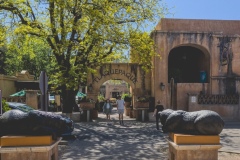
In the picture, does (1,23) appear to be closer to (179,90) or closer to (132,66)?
(132,66)

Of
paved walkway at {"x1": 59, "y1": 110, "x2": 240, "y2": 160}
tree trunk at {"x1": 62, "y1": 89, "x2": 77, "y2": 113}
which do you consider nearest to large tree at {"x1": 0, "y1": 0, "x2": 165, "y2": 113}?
tree trunk at {"x1": 62, "y1": 89, "x2": 77, "y2": 113}

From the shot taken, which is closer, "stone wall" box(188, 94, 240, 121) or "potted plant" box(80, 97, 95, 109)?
"potted plant" box(80, 97, 95, 109)

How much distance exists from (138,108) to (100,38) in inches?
250

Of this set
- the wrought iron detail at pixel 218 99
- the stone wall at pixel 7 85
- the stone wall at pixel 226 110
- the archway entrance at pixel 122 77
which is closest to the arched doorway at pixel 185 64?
the archway entrance at pixel 122 77

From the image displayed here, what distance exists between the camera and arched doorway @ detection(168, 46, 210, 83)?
2253 cm

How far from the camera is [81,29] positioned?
16.0 metres

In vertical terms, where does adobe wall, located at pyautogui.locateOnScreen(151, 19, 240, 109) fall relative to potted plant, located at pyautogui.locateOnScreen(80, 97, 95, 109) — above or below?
above

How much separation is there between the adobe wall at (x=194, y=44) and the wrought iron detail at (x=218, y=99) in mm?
530

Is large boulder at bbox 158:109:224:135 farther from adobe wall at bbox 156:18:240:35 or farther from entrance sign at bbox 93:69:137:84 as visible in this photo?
adobe wall at bbox 156:18:240:35

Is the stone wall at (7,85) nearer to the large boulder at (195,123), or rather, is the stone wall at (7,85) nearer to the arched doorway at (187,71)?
the arched doorway at (187,71)

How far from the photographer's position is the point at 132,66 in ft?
69.1

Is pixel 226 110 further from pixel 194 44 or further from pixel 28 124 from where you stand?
pixel 28 124

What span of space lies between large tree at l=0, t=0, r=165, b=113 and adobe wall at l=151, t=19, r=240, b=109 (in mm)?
1719

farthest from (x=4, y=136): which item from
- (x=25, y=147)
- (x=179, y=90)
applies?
(x=179, y=90)
